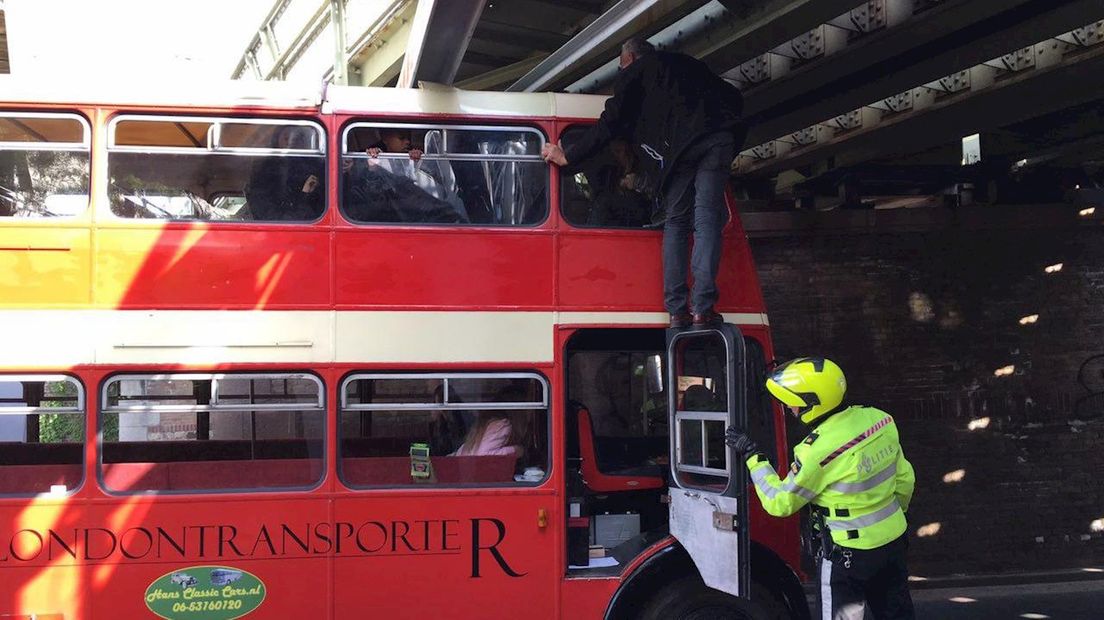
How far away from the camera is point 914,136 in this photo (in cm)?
873

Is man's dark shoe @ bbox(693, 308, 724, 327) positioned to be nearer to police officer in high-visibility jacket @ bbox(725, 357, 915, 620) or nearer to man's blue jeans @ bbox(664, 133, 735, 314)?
man's blue jeans @ bbox(664, 133, 735, 314)

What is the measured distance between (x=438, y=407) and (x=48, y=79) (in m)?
2.77

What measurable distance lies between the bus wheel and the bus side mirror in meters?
1.19

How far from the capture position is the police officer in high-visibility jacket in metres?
4.64

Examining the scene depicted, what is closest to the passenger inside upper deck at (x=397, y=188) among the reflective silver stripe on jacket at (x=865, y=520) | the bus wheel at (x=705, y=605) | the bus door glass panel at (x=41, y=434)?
the bus door glass panel at (x=41, y=434)

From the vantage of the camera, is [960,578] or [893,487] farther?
[960,578]

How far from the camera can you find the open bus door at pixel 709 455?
495 centimetres

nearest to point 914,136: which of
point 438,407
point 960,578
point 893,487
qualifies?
point 960,578

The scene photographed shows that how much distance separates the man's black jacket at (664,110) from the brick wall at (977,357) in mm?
4296

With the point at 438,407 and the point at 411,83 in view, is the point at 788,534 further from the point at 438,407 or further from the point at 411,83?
the point at 411,83

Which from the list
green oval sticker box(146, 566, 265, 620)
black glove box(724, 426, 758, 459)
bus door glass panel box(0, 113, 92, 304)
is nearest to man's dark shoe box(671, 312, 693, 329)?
black glove box(724, 426, 758, 459)

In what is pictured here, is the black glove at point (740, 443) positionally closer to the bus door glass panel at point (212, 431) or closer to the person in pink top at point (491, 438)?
the person in pink top at point (491, 438)

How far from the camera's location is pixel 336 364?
5312 millimetres

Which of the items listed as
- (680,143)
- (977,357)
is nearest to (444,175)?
(680,143)
